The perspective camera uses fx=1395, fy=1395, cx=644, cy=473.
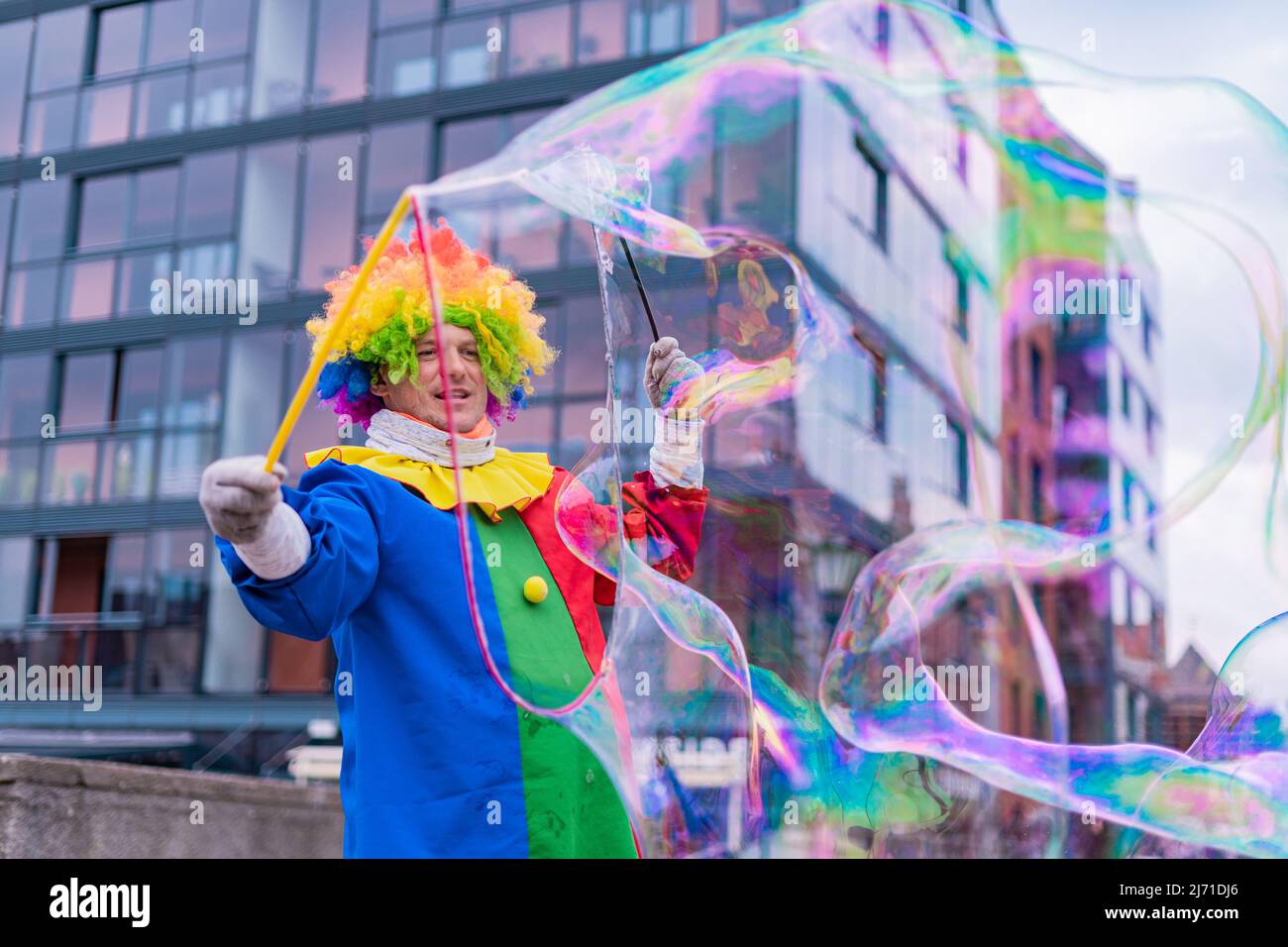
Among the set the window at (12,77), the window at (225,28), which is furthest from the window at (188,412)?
the window at (225,28)

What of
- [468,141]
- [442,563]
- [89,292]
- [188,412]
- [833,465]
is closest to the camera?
[442,563]

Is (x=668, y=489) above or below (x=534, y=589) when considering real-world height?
above

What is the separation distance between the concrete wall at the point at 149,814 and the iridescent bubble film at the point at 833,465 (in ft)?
5.33

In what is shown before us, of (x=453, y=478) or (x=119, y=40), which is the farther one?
(x=119, y=40)

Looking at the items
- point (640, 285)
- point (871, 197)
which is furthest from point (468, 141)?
point (640, 285)

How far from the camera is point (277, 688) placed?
42.8 feet

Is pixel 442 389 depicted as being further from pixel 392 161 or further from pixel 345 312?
pixel 392 161

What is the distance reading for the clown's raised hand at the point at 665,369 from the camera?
2.65 metres

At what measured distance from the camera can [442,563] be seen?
7.98 ft

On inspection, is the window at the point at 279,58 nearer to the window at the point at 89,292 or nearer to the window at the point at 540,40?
the window at the point at 89,292

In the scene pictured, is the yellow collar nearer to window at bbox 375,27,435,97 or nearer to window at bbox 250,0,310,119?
window at bbox 375,27,435,97

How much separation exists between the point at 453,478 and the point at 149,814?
2.05 m
